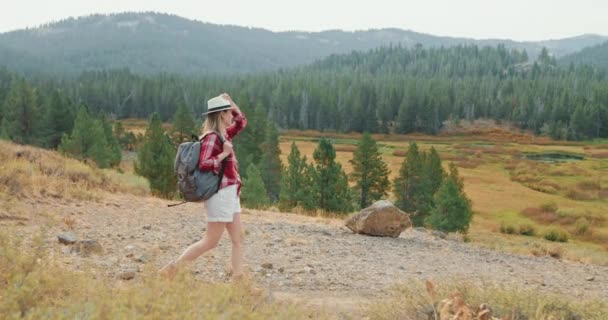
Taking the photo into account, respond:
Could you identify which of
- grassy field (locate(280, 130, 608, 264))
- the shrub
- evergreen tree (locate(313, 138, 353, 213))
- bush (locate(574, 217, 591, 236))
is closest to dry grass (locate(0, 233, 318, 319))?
grassy field (locate(280, 130, 608, 264))

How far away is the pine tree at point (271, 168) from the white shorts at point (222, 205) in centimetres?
4411

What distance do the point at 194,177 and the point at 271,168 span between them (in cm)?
4597

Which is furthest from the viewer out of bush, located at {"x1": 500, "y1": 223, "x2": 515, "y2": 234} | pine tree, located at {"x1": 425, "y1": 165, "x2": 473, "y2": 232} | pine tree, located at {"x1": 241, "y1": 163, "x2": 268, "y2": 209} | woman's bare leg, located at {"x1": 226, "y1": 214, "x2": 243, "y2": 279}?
bush, located at {"x1": 500, "y1": 223, "x2": 515, "y2": 234}

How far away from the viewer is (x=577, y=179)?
66.8m

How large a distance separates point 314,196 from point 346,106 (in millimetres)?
99605

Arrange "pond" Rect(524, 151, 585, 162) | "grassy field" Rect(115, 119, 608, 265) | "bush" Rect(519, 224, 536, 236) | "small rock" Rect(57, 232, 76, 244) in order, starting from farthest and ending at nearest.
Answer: "pond" Rect(524, 151, 585, 162), "bush" Rect(519, 224, 536, 236), "grassy field" Rect(115, 119, 608, 265), "small rock" Rect(57, 232, 76, 244)

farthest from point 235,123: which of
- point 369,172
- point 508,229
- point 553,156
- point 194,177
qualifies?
point 553,156

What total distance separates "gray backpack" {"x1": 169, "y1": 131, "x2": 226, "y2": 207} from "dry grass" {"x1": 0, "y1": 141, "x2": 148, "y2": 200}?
7232 millimetres

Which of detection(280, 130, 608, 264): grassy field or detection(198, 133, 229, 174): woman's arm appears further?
detection(280, 130, 608, 264): grassy field

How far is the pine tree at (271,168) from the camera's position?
2035 inches

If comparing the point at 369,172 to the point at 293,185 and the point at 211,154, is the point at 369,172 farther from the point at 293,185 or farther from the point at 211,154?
the point at 211,154

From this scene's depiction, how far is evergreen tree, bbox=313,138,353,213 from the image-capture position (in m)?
37.6

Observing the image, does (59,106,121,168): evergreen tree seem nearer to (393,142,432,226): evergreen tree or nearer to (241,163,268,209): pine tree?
(241,163,268,209): pine tree

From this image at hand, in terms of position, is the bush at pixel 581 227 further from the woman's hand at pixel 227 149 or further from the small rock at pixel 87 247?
the woman's hand at pixel 227 149
